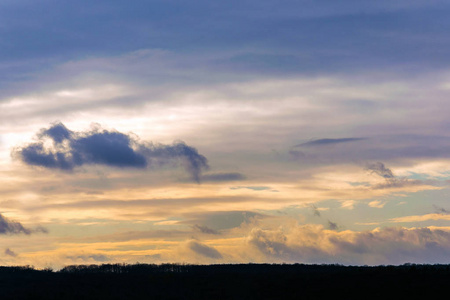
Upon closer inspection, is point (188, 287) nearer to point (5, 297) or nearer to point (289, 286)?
point (289, 286)

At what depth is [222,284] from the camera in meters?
92.6

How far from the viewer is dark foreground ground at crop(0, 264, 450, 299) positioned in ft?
273

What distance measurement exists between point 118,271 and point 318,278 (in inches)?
1454

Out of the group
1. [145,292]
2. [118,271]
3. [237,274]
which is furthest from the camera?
[118,271]

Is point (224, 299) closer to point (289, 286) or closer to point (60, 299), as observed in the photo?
point (289, 286)

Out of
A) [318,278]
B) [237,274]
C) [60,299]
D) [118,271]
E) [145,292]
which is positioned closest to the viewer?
[60,299]

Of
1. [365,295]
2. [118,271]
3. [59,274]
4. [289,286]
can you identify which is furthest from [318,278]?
[59,274]

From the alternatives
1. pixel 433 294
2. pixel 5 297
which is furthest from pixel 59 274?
pixel 433 294

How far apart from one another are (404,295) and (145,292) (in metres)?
37.0

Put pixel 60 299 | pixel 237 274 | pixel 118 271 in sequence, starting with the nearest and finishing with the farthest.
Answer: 1. pixel 60 299
2. pixel 237 274
3. pixel 118 271

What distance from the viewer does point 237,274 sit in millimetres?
100750

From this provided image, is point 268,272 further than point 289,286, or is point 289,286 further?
point 268,272

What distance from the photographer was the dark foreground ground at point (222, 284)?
83.3 metres

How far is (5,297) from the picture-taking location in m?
80.9
